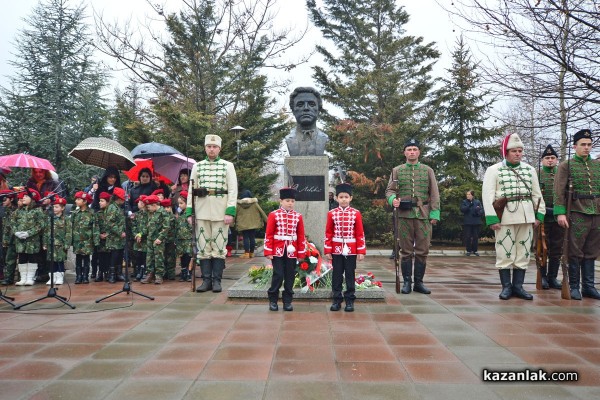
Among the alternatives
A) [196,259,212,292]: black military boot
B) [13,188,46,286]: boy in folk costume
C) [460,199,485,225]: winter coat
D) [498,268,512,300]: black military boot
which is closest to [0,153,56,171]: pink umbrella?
[13,188,46,286]: boy in folk costume

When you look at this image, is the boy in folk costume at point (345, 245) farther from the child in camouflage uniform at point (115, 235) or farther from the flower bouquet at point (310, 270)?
the child in camouflage uniform at point (115, 235)

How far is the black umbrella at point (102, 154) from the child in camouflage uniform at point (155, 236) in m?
0.81

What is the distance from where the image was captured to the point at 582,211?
597cm

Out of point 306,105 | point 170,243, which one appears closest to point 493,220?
point 306,105

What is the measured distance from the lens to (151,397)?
274 cm

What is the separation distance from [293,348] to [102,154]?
5.73 m

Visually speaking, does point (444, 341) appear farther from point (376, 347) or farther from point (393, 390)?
point (393, 390)

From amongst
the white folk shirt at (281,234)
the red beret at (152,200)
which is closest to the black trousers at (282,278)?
the white folk shirt at (281,234)

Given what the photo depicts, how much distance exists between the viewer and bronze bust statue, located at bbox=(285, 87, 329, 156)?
25.9 feet

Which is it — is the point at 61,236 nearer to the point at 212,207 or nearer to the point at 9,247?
the point at 9,247

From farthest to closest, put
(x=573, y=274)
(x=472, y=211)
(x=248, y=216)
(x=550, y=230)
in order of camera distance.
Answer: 1. (x=472, y=211)
2. (x=248, y=216)
3. (x=550, y=230)
4. (x=573, y=274)

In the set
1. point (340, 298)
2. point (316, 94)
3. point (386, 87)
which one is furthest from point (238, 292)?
point (386, 87)

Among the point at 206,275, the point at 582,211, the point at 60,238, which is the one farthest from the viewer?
the point at 60,238

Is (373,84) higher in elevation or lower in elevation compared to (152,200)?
higher
